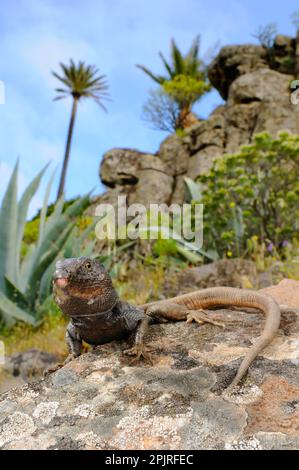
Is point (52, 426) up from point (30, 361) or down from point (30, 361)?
up

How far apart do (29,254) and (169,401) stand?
7.47m

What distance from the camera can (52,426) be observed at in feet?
6.70

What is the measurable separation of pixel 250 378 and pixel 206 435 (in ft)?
1.25

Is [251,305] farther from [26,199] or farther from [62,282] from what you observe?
[26,199]

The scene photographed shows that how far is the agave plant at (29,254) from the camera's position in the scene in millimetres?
8758

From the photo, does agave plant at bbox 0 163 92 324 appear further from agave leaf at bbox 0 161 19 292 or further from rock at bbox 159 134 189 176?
rock at bbox 159 134 189 176

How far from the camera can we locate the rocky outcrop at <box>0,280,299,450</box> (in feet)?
6.17

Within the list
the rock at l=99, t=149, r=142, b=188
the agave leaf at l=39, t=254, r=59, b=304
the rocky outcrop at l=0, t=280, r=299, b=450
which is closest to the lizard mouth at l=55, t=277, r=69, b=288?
the rocky outcrop at l=0, t=280, r=299, b=450

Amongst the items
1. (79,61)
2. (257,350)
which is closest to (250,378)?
(257,350)

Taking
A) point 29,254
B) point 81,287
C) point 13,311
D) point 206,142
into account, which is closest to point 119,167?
point 206,142

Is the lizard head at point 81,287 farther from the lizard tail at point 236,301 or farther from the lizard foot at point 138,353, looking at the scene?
the lizard tail at point 236,301

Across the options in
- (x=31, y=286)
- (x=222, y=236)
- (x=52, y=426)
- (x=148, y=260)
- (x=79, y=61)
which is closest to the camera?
(x=52, y=426)

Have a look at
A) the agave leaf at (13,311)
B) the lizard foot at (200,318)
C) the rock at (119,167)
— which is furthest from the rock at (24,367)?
the rock at (119,167)
